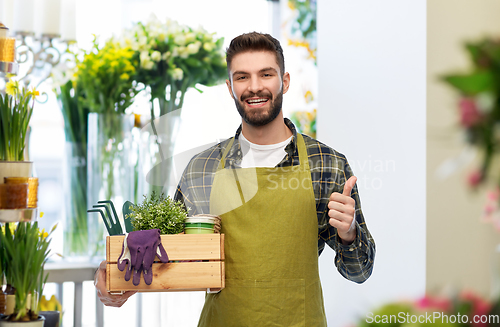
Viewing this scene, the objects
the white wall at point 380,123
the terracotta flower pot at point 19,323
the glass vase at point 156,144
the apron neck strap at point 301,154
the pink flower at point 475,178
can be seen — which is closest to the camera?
the pink flower at point 475,178

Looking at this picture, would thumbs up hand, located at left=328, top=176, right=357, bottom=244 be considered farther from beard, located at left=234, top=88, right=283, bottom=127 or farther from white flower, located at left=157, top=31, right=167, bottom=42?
white flower, located at left=157, top=31, right=167, bottom=42

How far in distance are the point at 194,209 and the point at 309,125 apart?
1174mm

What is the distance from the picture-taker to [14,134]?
0.87 meters

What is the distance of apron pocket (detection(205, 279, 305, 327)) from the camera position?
43.9 inches

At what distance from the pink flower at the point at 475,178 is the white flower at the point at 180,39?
2023mm

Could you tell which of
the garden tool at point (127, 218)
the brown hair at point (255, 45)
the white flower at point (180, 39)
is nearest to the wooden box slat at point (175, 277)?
the garden tool at point (127, 218)

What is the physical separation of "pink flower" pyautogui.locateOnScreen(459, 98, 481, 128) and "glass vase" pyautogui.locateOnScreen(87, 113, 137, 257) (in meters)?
1.95

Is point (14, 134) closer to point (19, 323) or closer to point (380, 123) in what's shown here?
point (19, 323)

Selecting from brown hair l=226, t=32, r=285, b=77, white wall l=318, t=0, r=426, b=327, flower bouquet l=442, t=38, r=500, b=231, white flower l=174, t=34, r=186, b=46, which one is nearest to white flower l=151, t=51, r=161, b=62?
white flower l=174, t=34, r=186, b=46

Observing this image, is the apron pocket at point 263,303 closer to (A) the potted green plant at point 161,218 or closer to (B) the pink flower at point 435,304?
(A) the potted green plant at point 161,218

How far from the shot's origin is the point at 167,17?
2.11 m

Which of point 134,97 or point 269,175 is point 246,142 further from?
point 134,97

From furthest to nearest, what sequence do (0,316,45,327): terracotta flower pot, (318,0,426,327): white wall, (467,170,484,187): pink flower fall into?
(318,0,426,327): white wall < (0,316,45,327): terracotta flower pot < (467,170,484,187): pink flower

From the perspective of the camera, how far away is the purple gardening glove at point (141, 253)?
957 millimetres
